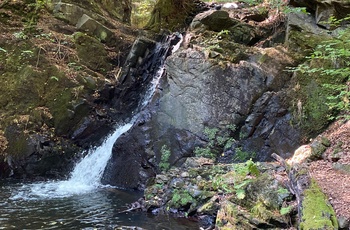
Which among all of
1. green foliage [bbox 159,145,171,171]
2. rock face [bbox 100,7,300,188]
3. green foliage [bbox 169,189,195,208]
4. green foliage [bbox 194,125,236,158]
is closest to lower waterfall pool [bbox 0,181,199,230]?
green foliage [bbox 169,189,195,208]

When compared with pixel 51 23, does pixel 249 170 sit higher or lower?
lower

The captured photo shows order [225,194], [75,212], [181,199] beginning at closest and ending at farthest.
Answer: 1. [225,194]
2. [75,212]
3. [181,199]

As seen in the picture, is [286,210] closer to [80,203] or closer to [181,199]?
[181,199]

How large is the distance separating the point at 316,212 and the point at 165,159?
528cm

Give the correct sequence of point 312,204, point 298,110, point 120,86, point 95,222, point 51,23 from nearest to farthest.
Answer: point 312,204, point 95,222, point 298,110, point 120,86, point 51,23

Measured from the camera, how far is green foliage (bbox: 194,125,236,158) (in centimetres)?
900

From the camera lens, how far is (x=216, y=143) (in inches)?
357

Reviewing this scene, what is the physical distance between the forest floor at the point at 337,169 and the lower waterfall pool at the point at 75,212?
2521mm

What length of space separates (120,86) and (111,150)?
3.13m

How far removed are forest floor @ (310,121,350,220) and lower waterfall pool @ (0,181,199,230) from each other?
99.3 inches

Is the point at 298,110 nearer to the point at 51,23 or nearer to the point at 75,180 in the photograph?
the point at 75,180

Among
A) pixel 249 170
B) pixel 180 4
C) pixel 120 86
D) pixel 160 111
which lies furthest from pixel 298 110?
pixel 180 4

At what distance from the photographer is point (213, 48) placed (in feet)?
32.6

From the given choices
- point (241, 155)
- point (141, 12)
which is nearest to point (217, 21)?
point (241, 155)
